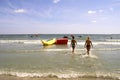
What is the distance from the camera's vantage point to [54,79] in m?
8.29

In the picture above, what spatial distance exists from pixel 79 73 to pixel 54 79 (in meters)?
1.43

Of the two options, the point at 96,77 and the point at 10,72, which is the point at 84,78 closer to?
the point at 96,77

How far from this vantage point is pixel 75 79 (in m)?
8.23

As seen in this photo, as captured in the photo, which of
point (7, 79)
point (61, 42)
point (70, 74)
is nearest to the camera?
point (7, 79)

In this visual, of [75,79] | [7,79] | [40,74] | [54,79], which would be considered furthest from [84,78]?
[7,79]

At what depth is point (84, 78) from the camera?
843 cm

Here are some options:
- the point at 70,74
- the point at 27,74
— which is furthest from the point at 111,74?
the point at 27,74

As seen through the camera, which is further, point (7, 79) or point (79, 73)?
point (79, 73)

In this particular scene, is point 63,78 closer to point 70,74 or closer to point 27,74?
point 70,74

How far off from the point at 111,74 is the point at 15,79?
4162 mm

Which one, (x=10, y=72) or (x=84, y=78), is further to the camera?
(x=10, y=72)

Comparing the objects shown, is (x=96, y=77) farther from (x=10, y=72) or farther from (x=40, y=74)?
(x=10, y=72)

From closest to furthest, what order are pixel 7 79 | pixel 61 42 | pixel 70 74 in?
pixel 7 79 < pixel 70 74 < pixel 61 42

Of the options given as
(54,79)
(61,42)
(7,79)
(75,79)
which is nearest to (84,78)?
(75,79)
